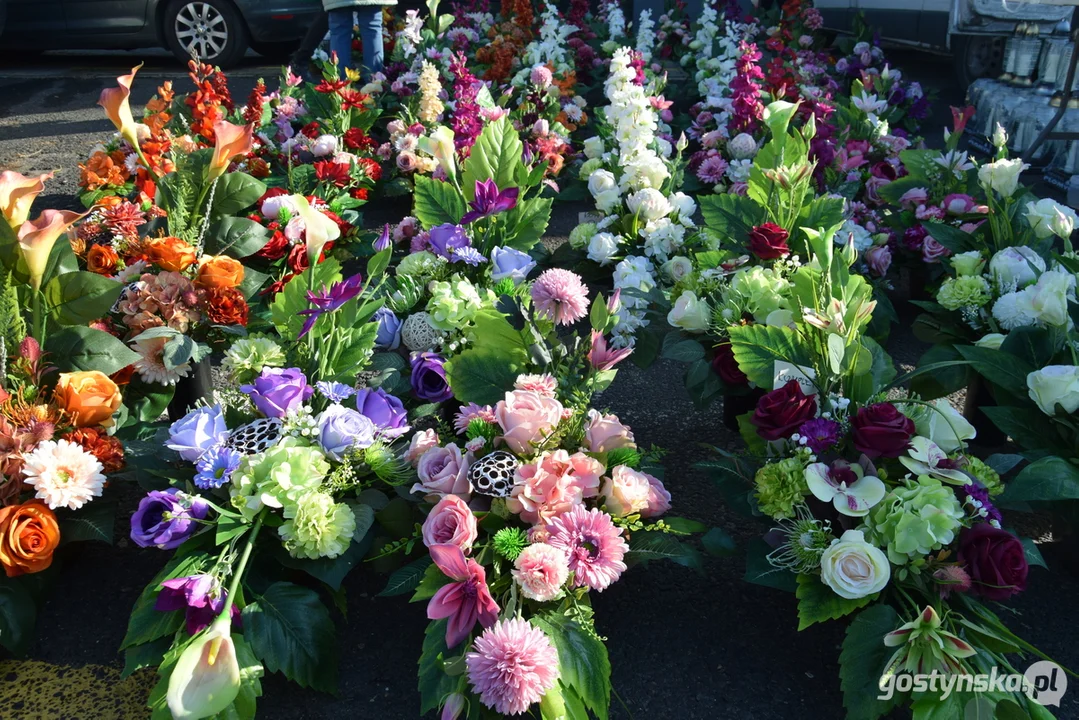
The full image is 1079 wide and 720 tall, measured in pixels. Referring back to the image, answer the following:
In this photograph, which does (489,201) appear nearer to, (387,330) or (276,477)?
(387,330)

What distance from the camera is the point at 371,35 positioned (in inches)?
222

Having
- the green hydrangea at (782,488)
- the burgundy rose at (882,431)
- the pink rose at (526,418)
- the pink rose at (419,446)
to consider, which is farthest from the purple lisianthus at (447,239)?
the burgundy rose at (882,431)

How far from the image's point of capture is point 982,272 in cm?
283

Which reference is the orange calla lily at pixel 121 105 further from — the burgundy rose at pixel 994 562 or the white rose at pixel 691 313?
the burgundy rose at pixel 994 562

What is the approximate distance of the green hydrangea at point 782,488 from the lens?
1.89 m

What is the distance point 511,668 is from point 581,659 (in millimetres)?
221

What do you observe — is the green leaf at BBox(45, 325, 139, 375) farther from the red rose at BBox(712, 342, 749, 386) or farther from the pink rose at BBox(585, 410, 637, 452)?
the red rose at BBox(712, 342, 749, 386)

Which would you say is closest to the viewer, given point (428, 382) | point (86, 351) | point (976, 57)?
point (86, 351)

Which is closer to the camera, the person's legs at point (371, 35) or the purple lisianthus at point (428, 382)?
the purple lisianthus at point (428, 382)

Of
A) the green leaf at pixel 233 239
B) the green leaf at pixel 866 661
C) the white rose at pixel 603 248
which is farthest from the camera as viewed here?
the white rose at pixel 603 248

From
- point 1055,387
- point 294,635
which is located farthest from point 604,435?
point 1055,387

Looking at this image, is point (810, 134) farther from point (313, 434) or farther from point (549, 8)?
point (549, 8)

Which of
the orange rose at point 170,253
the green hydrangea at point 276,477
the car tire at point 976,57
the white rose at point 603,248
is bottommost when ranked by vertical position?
the car tire at point 976,57

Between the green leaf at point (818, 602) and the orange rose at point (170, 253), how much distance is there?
1.85m
